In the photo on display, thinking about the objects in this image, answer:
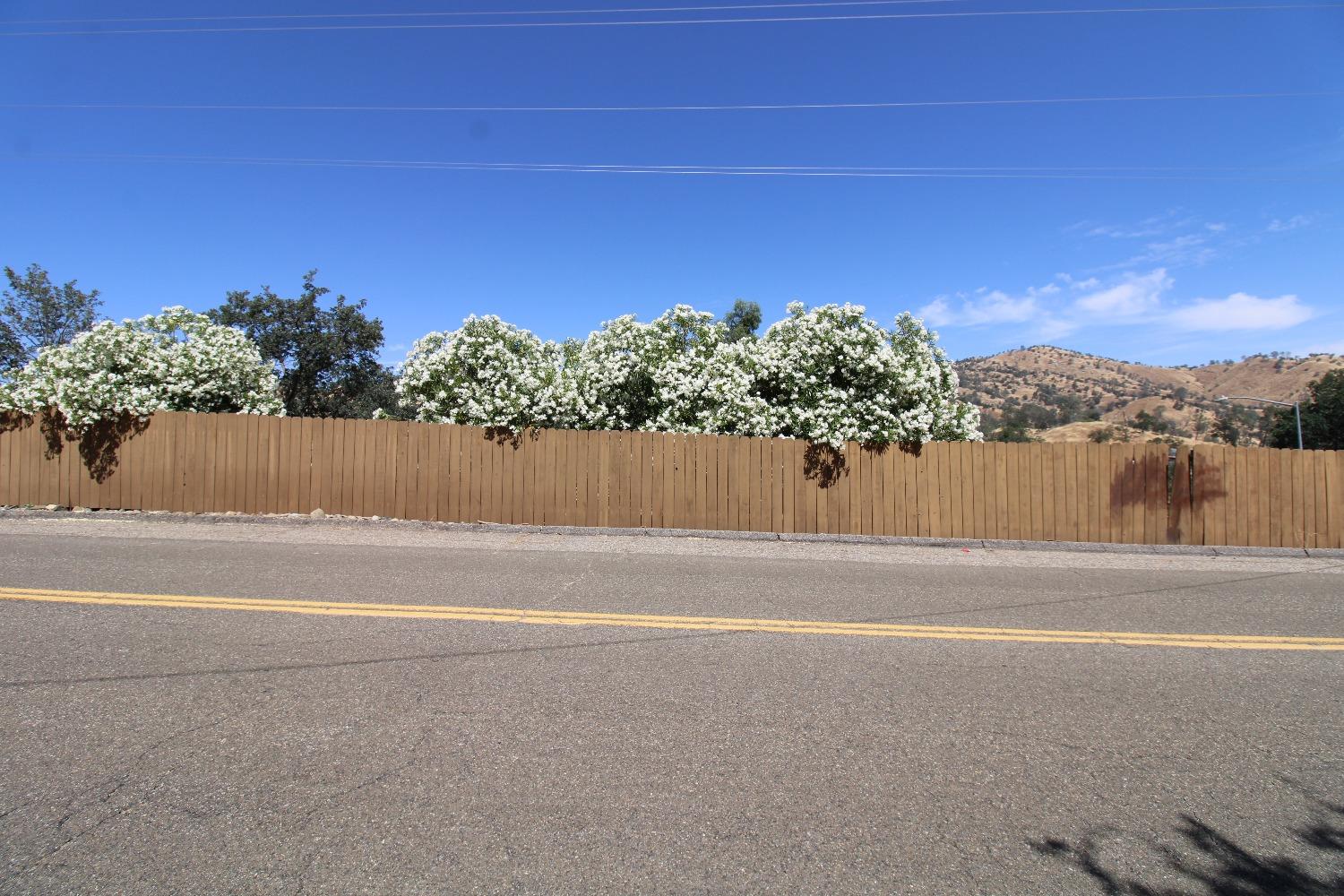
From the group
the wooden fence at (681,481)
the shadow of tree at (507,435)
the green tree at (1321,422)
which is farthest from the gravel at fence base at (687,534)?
the green tree at (1321,422)

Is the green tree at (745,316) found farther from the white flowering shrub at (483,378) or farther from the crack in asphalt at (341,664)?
the crack in asphalt at (341,664)

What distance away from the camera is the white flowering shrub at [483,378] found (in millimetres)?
12930

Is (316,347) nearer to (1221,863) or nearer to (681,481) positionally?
(681,481)

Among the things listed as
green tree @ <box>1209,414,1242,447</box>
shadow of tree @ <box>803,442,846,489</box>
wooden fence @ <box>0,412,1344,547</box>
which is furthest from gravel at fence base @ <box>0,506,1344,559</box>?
green tree @ <box>1209,414,1242,447</box>

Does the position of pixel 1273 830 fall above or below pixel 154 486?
below

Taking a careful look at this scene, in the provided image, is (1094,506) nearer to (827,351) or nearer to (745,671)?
(827,351)

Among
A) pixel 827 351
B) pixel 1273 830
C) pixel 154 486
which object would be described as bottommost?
pixel 1273 830

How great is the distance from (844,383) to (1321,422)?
31.5 meters

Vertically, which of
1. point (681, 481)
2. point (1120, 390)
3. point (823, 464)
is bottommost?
point (681, 481)

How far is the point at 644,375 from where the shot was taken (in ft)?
45.9

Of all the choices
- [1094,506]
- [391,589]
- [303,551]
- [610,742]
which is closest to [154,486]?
[303,551]

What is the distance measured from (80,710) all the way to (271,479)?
989 centimetres

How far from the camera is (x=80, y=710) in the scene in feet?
12.5

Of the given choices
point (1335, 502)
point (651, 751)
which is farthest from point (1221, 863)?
point (1335, 502)
